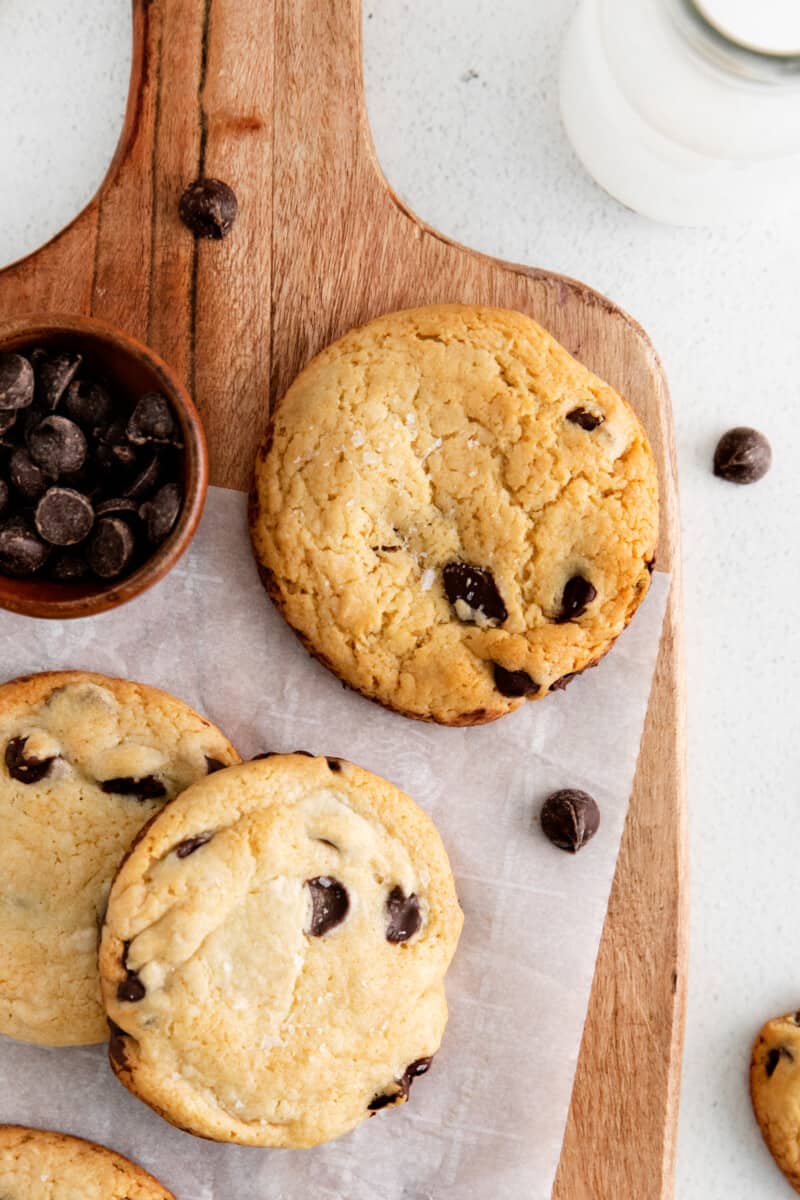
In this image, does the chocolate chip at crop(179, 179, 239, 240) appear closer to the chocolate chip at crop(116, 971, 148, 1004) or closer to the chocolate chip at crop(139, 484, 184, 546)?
the chocolate chip at crop(139, 484, 184, 546)

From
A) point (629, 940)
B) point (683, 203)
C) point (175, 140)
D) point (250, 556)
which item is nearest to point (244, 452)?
point (250, 556)

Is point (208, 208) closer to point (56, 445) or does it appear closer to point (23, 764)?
point (56, 445)

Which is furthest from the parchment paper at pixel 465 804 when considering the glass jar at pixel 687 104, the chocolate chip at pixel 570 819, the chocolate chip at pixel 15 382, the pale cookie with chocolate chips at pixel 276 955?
the glass jar at pixel 687 104

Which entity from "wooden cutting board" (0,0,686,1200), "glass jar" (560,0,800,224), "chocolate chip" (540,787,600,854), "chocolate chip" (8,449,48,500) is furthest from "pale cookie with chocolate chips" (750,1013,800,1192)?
"chocolate chip" (8,449,48,500)

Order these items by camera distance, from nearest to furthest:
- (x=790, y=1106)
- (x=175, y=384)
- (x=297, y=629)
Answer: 1. (x=175, y=384)
2. (x=297, y=629)
3. (x=790, y=1106)

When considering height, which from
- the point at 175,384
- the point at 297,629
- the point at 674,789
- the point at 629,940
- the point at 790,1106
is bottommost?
the point at 790,1106

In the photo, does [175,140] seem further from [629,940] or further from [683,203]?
[629,940]
